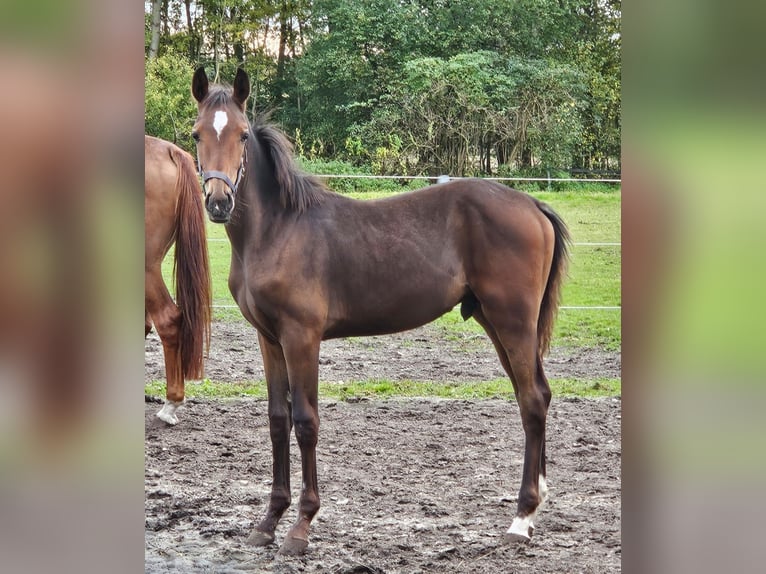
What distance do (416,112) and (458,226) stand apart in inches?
342

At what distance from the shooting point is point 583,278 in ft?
26.5

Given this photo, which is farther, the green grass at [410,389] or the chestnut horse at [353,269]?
the green grass at [410,389]

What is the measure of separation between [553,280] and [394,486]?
1.13 meters

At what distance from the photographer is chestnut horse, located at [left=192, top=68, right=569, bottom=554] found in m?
2.86

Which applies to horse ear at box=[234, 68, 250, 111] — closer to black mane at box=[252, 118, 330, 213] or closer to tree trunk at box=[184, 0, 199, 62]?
black mane at box=[252, 118, 330, 213]

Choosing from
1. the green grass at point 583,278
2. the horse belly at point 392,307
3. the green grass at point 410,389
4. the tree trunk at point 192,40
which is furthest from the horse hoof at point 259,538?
the tree trunk at point 192,40

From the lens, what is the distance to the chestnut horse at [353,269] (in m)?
2.86

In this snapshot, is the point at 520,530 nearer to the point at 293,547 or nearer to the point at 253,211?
the point at 293,547

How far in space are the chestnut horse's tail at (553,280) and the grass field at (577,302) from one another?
2.03 meters

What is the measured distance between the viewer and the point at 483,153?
1115cm

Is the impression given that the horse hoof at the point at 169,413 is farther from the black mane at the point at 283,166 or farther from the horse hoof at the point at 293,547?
the black mane at the point at 283,166

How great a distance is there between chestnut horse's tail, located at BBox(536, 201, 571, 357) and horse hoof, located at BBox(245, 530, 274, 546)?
4.05 feet

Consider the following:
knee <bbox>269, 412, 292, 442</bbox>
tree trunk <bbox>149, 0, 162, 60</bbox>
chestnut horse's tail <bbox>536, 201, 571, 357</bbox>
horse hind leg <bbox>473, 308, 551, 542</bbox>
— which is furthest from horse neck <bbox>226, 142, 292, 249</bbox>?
tree trunk <bbox>149, 0, 162, 60</bbox>
